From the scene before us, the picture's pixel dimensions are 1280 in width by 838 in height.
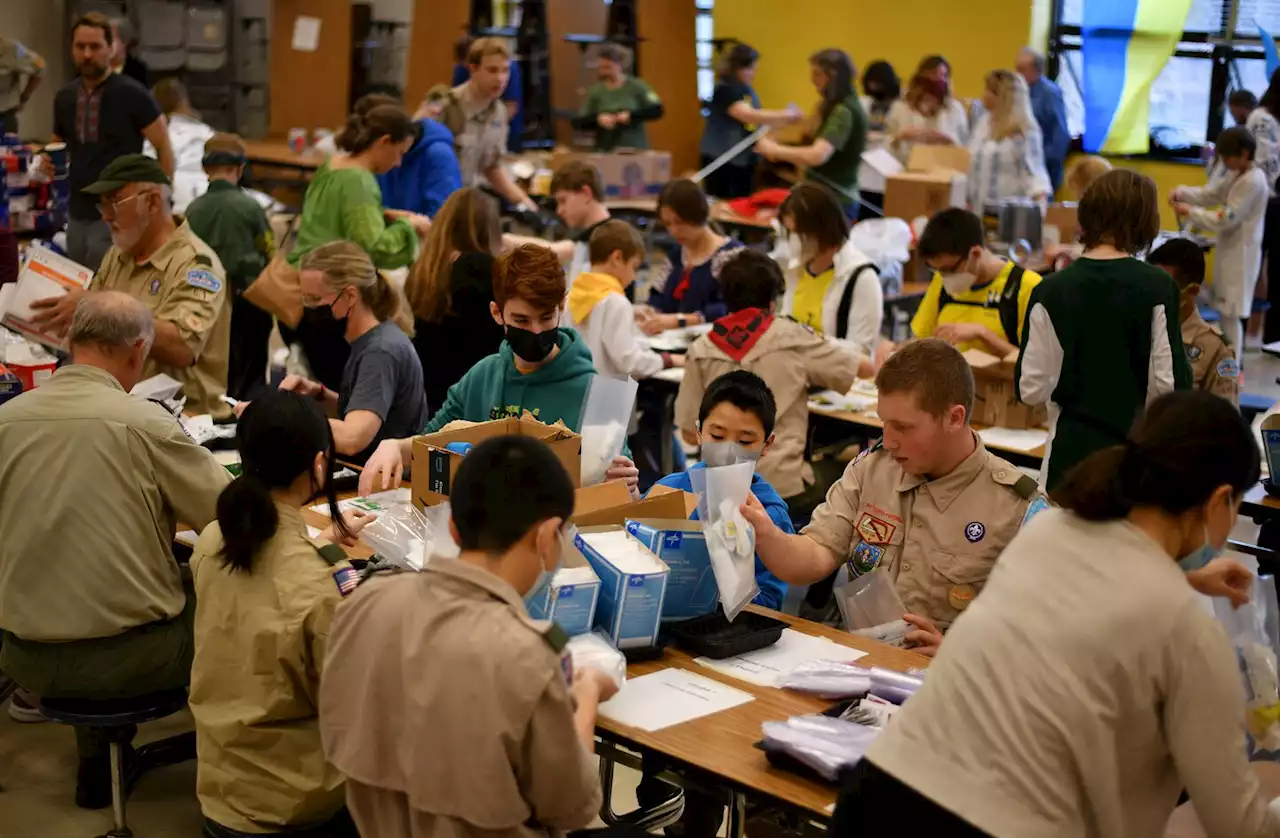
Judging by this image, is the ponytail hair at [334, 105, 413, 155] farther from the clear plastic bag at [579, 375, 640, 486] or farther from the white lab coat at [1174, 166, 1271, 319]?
the white lab coat at [1174, 166, 1271, 319]

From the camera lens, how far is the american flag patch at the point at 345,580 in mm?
2949

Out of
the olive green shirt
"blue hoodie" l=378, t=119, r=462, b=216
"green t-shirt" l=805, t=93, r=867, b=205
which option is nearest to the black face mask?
Answer: the olive green shirt

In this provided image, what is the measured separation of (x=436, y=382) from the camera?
511 centimetres

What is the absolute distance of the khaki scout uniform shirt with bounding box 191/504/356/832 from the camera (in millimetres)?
2900

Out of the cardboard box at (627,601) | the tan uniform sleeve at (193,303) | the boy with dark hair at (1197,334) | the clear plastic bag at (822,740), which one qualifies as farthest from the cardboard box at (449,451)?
the boy with dark hair at (1197,334)

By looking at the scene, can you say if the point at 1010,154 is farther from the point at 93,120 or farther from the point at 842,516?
the point at 842,516

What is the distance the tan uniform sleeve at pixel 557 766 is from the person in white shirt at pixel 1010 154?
7.96 meters

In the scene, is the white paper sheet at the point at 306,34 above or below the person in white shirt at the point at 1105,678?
above

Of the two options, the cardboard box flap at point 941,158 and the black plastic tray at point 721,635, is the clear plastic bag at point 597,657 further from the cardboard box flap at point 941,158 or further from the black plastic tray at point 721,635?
the cardboard box flap at point 941,158

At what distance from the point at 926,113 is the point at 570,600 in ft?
28.3

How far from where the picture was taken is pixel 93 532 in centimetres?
339

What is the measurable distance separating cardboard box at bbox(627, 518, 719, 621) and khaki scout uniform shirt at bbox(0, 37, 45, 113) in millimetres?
6906

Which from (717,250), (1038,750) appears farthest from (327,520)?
(717,250)

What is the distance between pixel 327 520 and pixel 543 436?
0.75m
